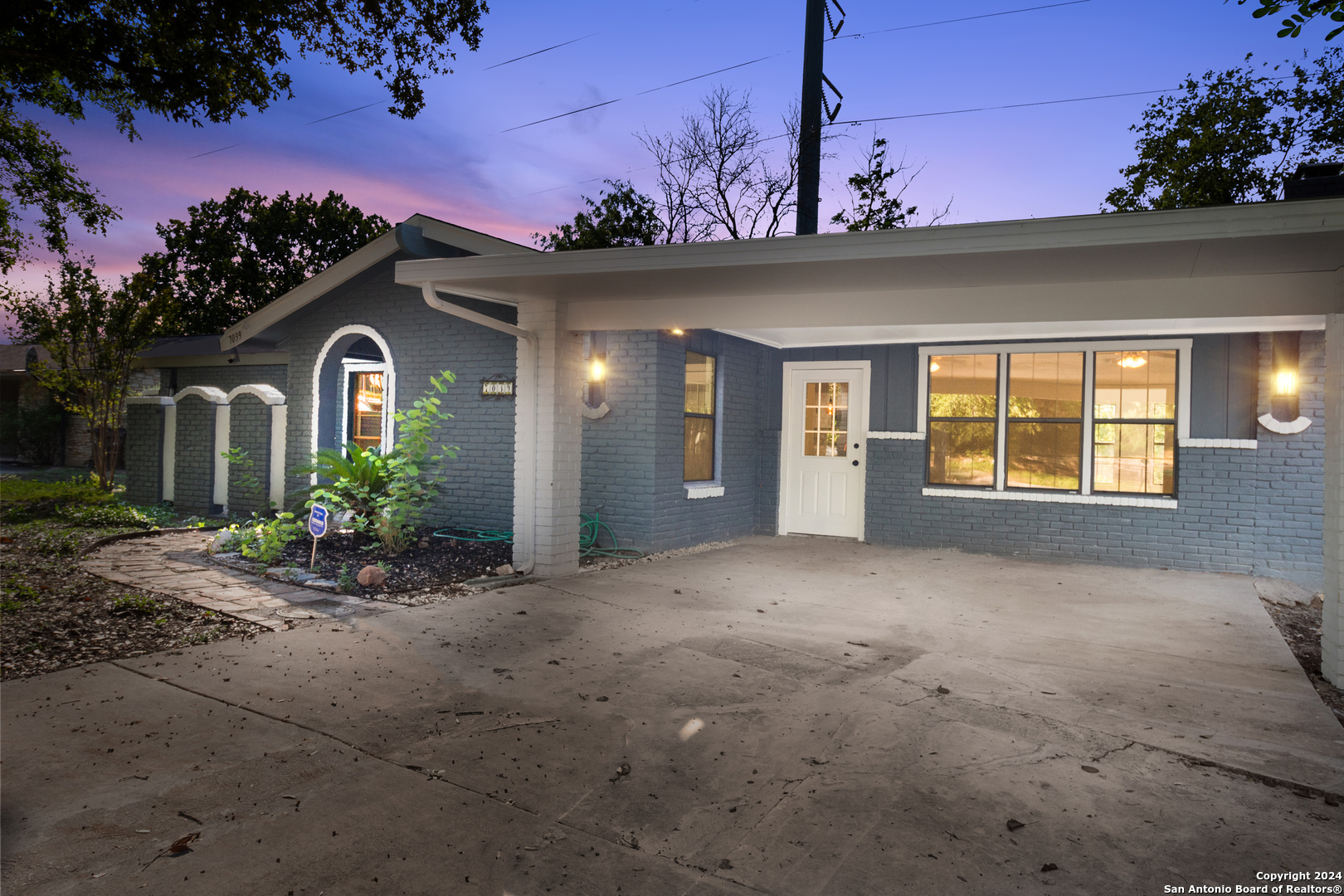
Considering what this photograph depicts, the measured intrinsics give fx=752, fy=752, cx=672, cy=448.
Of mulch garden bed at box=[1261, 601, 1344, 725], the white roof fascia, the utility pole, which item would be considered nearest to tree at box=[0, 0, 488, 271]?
the white roof fascia

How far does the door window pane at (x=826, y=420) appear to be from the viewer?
9.65 m

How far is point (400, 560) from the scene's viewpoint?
6895 millimetres

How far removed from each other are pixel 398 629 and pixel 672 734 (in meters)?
2.37

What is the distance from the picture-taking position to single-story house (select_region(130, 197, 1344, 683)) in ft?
15.5

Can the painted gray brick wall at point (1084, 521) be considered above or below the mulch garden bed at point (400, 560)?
above

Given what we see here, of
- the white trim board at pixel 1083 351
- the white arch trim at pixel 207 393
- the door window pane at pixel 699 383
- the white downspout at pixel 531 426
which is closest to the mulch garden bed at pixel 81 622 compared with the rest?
the white downspout at pixel 531 426

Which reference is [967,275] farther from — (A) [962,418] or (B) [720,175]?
(B) [720,175]

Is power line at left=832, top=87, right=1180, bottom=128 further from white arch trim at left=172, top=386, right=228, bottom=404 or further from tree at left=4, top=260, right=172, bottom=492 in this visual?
tree at left=4, top=260, right=172, bottom=492

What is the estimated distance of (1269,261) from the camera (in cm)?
429

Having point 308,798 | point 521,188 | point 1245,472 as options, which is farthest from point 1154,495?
point 521,188

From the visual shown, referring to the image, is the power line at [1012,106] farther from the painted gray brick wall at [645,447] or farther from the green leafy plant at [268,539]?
the green leafy plant at [268,539]

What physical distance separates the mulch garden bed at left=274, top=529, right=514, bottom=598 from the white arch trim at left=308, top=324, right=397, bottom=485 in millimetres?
1679

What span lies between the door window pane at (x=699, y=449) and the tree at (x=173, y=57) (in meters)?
4.48

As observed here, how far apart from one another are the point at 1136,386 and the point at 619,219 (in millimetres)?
16028
